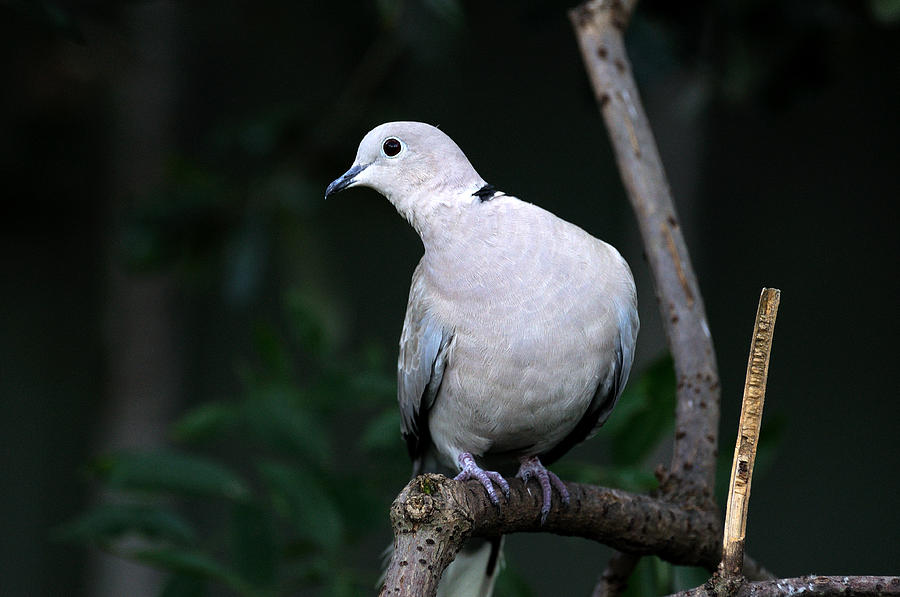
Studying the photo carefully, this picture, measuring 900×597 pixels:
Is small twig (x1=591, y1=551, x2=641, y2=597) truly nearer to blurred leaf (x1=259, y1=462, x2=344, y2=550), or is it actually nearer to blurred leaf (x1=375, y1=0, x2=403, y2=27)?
blurred leaf (x1=259, y1=462, x2=344, y2=550)

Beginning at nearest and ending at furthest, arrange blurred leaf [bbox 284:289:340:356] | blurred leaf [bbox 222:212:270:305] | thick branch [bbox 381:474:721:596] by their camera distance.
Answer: thick branch [bbox 381:474:721:596], blurred leaf [bbox 284:289:340:356], blurred leaf [bbox 222:212:270:305]

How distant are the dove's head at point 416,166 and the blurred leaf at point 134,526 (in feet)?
2.52

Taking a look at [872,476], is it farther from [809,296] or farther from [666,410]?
[666,410]

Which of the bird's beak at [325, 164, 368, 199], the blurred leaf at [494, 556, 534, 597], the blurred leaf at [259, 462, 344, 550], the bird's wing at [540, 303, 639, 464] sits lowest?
the blurred leaf at [494, 556, 534, 597]

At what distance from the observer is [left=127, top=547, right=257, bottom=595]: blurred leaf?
1640mm

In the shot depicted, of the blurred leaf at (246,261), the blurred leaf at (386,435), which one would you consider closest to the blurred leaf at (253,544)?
the blurred leaf at (386,435)

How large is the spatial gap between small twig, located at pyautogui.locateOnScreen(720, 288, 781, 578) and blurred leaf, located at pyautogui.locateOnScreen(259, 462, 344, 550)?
864mm

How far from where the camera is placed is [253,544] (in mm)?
1688

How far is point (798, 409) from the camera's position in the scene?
3232 millimetres

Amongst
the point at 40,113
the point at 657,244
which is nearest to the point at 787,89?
the point at 657,244

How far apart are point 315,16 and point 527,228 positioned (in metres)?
1.42

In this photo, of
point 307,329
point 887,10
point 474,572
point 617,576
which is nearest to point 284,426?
point 307,329

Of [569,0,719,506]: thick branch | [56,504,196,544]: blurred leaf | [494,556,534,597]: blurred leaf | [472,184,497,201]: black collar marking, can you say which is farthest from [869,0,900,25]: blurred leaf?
[56,504,196,544]: blurred leaf

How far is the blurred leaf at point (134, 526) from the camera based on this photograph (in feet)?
5.82
